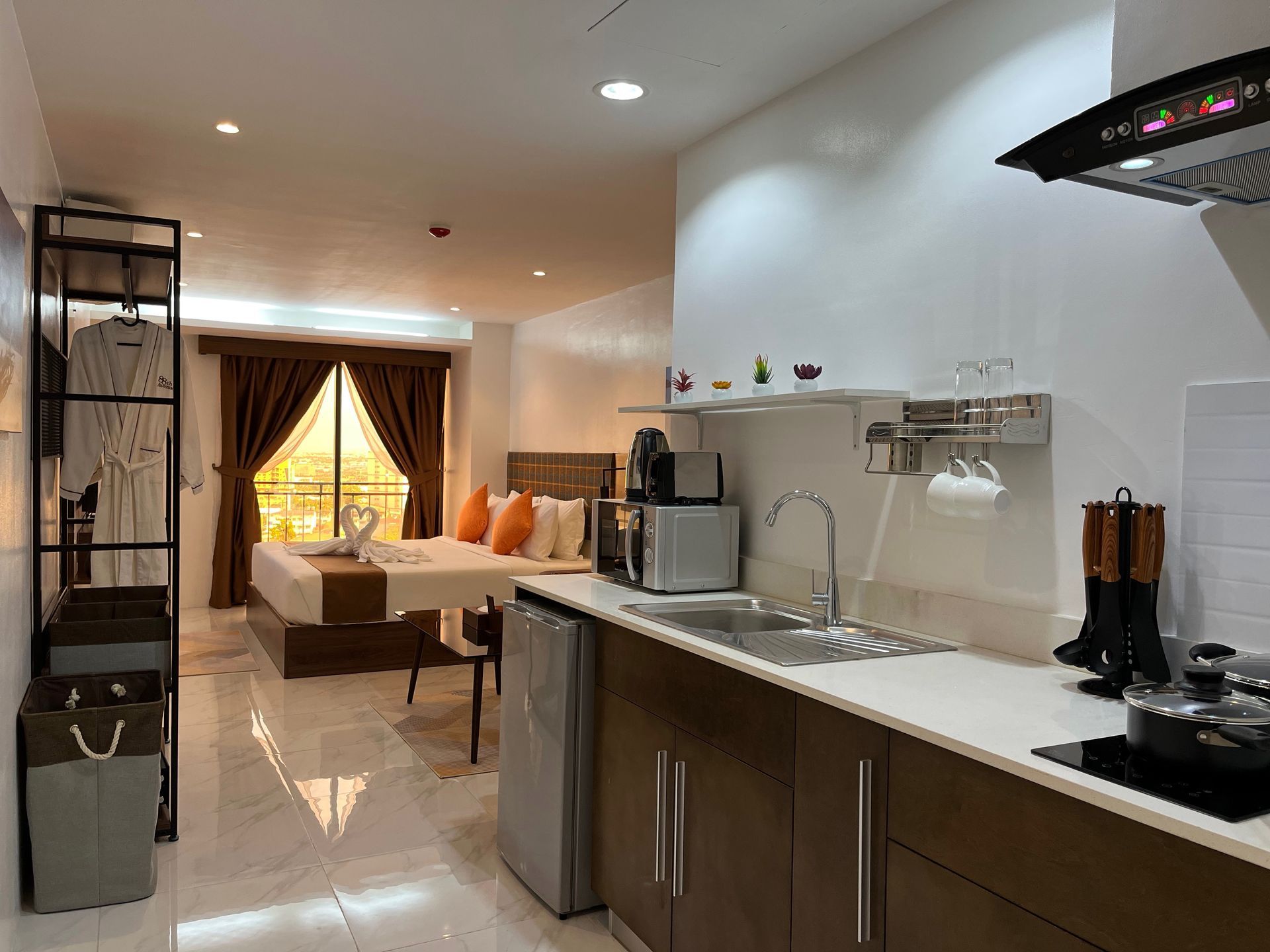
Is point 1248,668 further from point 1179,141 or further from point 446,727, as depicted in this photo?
point 446,727

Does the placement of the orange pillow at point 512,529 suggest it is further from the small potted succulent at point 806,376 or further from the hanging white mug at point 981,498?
the hanging white mug at point 981,498

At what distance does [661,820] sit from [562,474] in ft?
16.2

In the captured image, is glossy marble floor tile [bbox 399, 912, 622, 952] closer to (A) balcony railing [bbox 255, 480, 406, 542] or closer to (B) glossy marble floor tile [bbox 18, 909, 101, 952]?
(B) glossy marble floor tile [bbox 18, 909, 101, 952]

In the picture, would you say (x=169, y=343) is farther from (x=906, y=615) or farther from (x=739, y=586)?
(x=906, y=615)

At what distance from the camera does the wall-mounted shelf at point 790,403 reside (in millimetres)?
2404

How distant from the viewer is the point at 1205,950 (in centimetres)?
110

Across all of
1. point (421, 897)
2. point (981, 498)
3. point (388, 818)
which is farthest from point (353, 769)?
point (981, 498)

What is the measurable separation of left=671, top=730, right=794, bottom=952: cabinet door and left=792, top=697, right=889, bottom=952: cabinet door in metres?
0.06

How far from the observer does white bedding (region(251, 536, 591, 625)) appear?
18.1 ft

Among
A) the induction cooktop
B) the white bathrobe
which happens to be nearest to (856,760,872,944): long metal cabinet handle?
the induction cooktop

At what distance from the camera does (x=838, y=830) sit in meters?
1.70

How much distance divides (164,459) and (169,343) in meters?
0.64

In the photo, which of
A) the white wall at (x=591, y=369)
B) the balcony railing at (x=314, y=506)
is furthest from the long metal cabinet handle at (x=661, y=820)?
the balcony railing at (x=314, y=506)

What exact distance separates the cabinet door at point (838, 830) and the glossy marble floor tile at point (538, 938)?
95 centimetres
